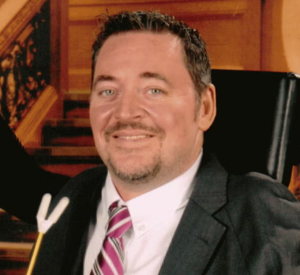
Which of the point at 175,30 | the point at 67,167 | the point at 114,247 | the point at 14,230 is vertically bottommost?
the point at 14,230

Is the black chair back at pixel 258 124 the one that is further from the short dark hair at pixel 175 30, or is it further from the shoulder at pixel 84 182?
the shoulder at pixel 84 182

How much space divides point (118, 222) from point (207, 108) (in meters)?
0.34

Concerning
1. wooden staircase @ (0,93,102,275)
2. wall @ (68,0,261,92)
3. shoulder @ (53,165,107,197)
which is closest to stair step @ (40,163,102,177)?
wooden staircase @ (0,93,102,275)

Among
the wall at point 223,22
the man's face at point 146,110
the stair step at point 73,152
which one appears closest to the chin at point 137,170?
the man's face at point 146,110

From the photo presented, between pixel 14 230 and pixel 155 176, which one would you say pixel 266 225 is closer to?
pixel 155 176

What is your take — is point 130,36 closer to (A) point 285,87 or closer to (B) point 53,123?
(A) point 285,87

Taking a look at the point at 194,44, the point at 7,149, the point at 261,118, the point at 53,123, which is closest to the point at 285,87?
the point at 261,118

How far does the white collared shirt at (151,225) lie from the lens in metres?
1.08

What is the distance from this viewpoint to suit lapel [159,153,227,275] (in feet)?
3.16

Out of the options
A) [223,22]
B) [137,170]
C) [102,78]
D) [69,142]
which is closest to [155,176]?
[137,170]

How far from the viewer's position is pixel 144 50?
3.59 feet

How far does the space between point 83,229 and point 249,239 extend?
1.36 ft

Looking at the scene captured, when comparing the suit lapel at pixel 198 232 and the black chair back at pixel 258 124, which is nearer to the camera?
the suit lapel at pixel 198 232

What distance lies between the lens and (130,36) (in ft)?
3.71
